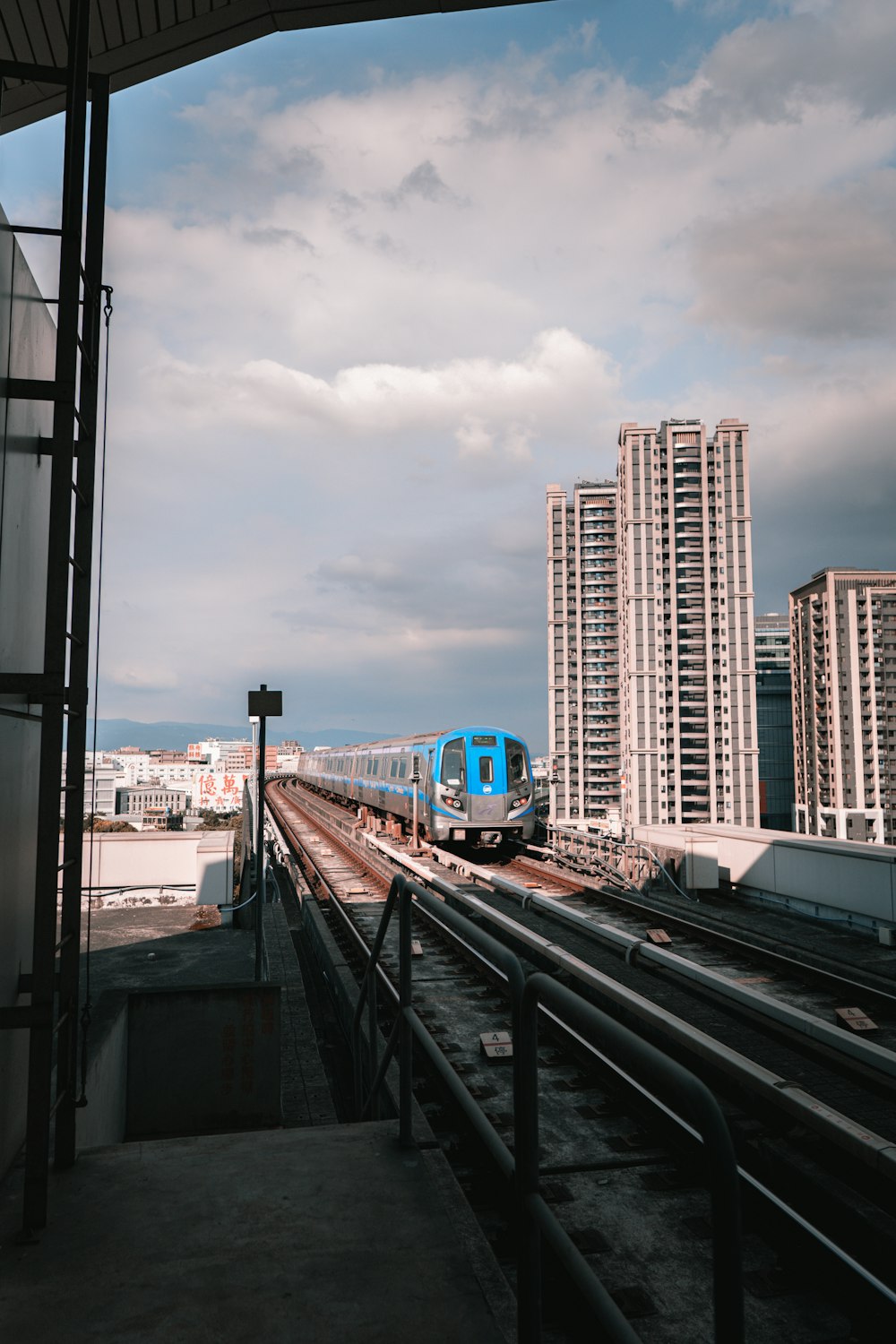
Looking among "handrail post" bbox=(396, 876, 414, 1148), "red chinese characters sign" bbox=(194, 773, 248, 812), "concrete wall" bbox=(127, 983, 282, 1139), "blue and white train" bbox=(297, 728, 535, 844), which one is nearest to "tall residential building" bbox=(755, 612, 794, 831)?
"red chinese characters sign" bbox=(194, 773, 248, 812)

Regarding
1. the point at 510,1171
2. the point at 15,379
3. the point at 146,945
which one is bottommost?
the point at 146,945

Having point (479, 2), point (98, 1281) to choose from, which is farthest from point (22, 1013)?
point (479, 2)

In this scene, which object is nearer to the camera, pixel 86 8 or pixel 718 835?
pixel 86 8

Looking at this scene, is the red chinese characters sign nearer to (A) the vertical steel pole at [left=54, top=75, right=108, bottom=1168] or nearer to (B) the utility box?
(B) the utility box

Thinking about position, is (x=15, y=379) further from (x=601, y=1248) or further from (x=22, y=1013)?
(x=601, y=1248)

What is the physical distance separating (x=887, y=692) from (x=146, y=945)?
116 meters

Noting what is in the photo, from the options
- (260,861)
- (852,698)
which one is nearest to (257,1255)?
(260,861)

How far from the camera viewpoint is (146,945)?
11.8 m

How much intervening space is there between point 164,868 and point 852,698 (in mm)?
112704

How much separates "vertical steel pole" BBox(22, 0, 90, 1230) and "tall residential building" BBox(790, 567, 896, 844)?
374 feet

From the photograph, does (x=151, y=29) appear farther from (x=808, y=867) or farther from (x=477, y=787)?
(x=477, y=787)

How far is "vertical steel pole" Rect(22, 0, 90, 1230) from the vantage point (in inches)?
138

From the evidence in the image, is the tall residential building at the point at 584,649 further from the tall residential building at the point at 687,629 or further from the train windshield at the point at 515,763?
the train windshield at the point at 515,763

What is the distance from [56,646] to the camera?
12.3 ft
